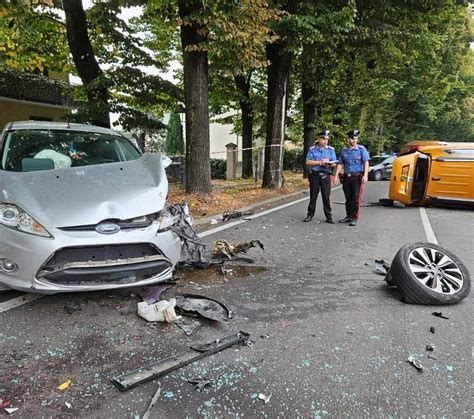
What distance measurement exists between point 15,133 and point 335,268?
4.28m

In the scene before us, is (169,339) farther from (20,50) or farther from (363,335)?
(20,50)

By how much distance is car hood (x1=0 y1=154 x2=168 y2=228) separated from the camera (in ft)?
10.6

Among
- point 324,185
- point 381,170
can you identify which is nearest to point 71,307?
point 324,185

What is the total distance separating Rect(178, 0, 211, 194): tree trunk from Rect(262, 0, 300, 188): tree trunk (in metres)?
3.96

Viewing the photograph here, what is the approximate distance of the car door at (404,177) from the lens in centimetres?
991

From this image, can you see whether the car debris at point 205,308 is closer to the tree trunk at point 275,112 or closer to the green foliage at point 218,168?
the tree trunk at point 275,112

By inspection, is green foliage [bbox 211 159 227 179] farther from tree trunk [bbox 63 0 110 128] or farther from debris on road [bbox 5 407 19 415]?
debris on road [bbox 5 407 19 415]

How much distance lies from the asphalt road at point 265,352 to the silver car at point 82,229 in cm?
39

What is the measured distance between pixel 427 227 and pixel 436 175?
2804 millimetres

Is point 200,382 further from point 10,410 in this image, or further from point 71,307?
point 71,307

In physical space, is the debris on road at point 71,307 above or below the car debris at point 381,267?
above

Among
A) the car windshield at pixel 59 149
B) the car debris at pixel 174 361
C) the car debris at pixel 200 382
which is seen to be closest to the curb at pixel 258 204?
the car windshield at pixel 59 149

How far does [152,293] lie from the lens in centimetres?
380

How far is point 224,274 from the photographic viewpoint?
14.7 ft
